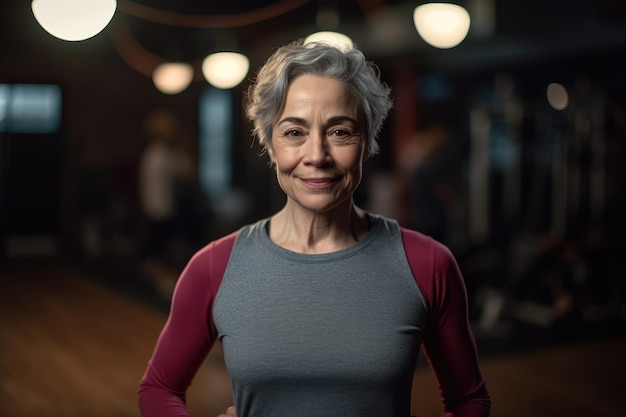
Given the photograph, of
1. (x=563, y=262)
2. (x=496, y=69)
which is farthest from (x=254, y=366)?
(x=496, y=69)

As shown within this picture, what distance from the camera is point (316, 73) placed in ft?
4.64

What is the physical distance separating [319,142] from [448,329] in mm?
440

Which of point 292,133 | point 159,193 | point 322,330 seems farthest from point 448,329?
point 159,193

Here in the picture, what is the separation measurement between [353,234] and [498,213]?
332 inches

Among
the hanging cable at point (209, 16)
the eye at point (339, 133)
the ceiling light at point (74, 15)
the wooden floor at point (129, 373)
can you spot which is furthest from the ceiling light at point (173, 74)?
the eye at point (339, 133)

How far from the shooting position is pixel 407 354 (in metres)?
1.42

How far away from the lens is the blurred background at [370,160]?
6.34 meters

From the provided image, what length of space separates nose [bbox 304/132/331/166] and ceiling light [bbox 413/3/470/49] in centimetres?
320

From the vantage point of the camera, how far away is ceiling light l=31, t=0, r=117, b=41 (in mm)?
2832

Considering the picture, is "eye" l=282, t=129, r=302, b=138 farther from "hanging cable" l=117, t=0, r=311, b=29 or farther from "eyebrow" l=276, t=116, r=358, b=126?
"hanging cable" l=117, t=0, r=311, b=29

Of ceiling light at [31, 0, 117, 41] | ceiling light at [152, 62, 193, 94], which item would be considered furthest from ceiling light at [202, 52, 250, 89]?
ceiling light at [31, 0, 117, 41]

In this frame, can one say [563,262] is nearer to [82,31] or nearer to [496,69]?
[496,69]

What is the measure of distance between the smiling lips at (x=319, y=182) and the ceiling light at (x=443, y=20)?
3.22 meters

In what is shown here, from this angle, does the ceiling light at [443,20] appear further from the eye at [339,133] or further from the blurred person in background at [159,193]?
the blurred person in background at [159,193]
